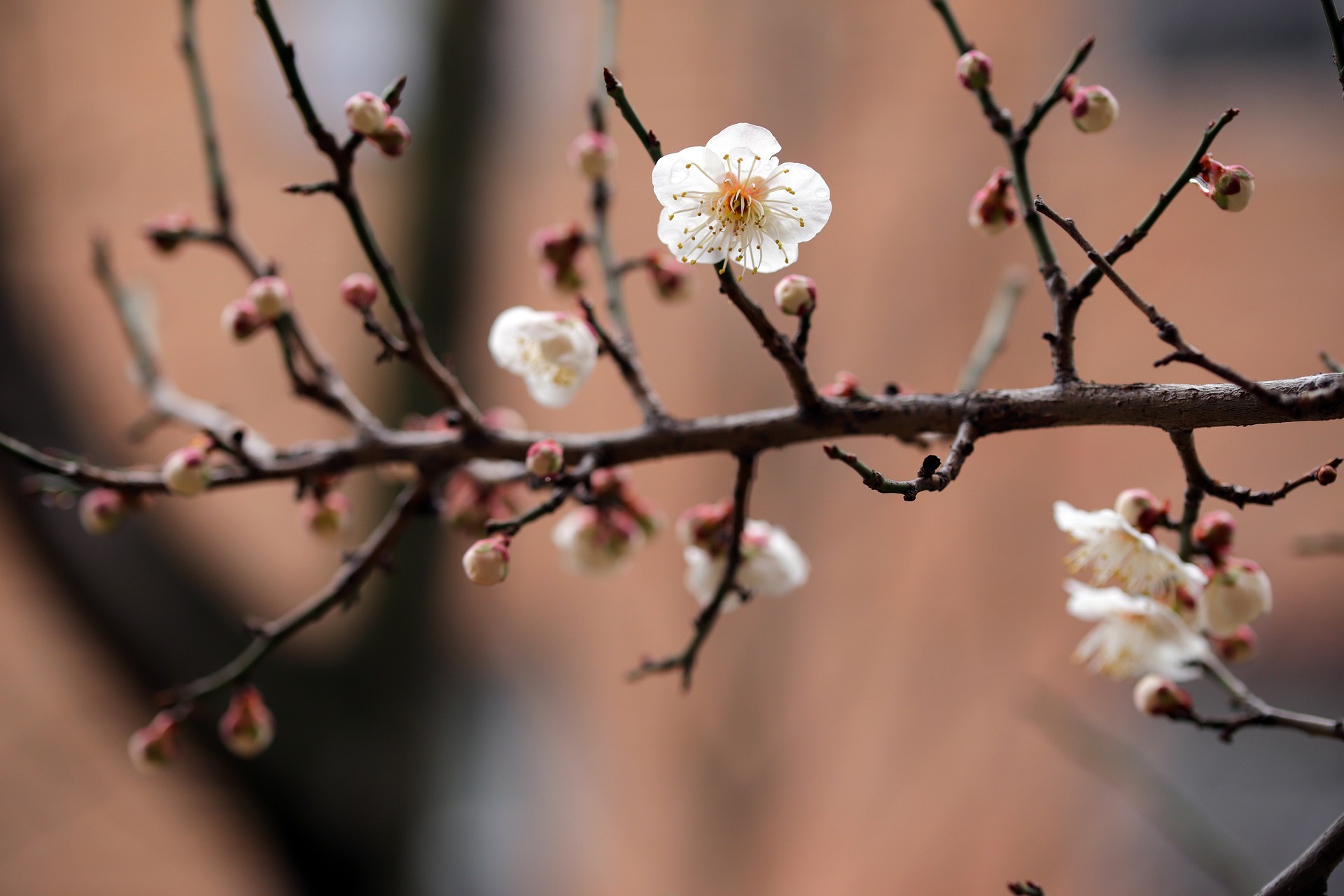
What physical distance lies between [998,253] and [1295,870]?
1.84 metres

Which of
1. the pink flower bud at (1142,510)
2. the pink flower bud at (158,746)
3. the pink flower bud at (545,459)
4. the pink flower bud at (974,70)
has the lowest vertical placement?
the pink flower bud at (158,746)

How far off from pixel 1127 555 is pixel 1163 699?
13 cm

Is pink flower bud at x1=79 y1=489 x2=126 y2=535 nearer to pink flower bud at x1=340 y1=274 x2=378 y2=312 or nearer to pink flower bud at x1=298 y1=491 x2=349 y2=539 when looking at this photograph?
pink flower bud at x1=298 y1=491 x2=349 y2=539

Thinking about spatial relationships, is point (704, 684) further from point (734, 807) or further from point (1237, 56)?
point (1237, 56)

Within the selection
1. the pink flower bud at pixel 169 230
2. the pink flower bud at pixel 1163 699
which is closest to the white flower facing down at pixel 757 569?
the pink flower bud at pixel 1163 699

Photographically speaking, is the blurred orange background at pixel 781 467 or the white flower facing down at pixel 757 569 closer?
the white flower facing down at pixel 757 569

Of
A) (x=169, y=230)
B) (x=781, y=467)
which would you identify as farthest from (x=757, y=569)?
(x=781, y=467)

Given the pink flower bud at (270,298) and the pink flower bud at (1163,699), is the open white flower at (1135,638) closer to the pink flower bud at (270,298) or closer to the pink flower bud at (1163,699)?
the pink flower bud at (1163,699)

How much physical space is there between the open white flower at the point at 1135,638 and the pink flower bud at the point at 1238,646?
0.14 ft

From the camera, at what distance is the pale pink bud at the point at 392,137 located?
0.54m

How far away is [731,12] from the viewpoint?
2.38m

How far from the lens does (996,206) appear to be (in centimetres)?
61

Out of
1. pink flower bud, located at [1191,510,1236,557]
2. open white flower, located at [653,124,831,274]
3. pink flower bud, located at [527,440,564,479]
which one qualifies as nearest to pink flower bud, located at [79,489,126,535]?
pink flower bud, located at [527,440,564,479]

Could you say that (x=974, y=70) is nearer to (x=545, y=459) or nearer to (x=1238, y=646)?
(x=545, y=459)
